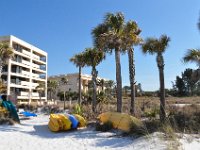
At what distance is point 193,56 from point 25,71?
167 ft

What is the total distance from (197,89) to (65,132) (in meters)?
71.0

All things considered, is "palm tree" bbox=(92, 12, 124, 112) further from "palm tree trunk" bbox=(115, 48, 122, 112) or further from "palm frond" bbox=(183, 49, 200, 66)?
"palm frond" bbox=(183, 49, 200, 66)

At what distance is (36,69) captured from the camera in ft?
237

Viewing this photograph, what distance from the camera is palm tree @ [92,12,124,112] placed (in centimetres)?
1941

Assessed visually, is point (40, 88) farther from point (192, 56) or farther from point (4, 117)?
point (192, 56)

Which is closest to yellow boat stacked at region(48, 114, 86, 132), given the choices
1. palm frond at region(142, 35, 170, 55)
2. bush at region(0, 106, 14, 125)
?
bush at region(0, 106, 14, 125)

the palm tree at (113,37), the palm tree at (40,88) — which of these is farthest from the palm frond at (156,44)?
the palm tree at (40,88)

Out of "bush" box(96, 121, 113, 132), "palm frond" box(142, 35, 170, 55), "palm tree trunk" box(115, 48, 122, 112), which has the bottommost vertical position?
"bush" box(96, 121, 113, 132)

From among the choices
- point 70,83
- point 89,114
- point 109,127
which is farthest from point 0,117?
point 70,83

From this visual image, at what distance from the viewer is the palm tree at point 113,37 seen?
63.7 feet

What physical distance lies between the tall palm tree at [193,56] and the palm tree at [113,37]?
472 cm

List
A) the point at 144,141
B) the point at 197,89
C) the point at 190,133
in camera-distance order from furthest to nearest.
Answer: the point at 197,89, the point at 190,133, the point at 144,141

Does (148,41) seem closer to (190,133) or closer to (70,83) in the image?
(190,133)

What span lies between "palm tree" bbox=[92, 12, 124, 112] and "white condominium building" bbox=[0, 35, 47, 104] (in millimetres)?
37792
